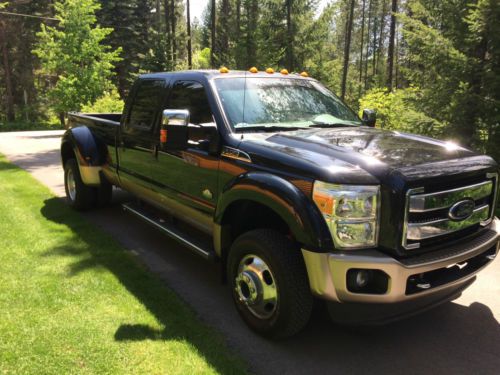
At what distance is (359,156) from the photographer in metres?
3.06

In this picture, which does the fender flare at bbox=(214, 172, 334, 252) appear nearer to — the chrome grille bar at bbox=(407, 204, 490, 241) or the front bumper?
the front bumper

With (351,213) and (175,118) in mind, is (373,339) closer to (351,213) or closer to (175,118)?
(351,213)

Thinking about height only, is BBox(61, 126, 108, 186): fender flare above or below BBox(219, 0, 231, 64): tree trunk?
below

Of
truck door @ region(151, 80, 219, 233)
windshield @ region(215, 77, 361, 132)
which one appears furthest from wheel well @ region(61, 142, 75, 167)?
windshield @ region(215, 77, 361, 132)

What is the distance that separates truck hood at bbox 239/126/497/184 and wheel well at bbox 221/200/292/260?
0.43 meters

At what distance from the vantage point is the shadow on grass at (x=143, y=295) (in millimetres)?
3258

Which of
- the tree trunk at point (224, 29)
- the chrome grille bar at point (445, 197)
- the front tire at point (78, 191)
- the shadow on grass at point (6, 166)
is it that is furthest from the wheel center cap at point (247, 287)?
the tree trunk at point (224, 29)

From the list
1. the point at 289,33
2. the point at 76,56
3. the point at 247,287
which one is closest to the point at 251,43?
the point at 289,33

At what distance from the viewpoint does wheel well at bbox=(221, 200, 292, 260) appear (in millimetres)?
3561

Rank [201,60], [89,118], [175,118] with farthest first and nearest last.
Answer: [201,60]
[89,118]
[175,118]

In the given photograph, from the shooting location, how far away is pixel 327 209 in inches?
111

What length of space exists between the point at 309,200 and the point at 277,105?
1.53m

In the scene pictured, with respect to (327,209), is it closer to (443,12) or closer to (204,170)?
(204,170)

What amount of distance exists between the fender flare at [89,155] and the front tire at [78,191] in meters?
0.27
